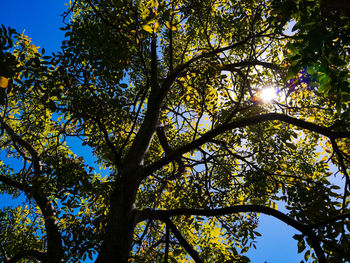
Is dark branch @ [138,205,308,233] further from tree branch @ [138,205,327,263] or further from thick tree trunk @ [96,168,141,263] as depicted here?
thick tree trunk @ [96,168,141,263]

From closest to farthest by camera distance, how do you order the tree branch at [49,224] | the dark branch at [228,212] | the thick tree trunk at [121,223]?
the thick tree trunk at [121,223] → the dark branch at [228,212] → the tree branch at [49,224]

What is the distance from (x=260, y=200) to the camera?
6.08 m

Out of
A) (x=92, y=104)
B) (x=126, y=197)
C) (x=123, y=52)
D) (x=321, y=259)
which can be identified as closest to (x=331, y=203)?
(x=321, y=259)

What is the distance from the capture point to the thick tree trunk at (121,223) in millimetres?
2738

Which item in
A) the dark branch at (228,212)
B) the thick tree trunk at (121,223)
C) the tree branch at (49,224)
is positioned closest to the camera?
the thick tree trunk at (121,223)

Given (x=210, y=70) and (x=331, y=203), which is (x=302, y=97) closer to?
(x=210, y=70)

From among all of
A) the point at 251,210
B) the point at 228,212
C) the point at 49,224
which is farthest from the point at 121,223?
the point at 49,224

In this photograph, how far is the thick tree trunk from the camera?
108 inches

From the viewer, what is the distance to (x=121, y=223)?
3016 millimetres

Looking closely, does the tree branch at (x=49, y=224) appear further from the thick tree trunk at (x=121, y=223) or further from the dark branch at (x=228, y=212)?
the dark branch at (x=228, y=212)

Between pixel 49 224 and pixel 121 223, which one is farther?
pixel 49 224

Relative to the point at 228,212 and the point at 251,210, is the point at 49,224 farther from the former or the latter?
the point at 251,210

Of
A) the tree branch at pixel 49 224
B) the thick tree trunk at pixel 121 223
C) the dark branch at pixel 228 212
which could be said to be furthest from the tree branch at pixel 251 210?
the tree branch at pixel 49 224

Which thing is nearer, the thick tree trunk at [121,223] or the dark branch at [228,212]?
the thick tree trunk at [121,223]
